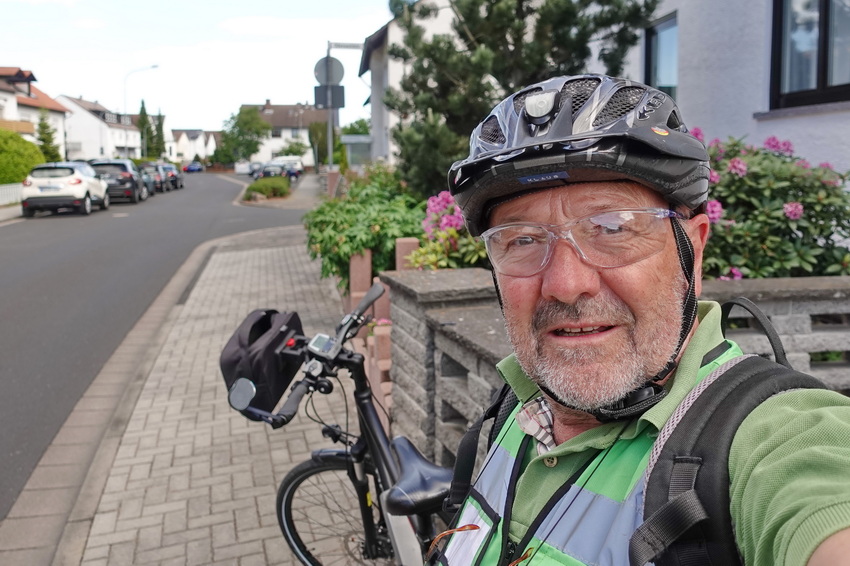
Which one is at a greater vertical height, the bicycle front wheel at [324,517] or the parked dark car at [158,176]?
the parked dark car at [158,176]

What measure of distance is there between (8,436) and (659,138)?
5.74 m

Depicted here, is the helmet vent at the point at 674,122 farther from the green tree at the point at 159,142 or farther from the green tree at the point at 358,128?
the green tree at the point at 159,142

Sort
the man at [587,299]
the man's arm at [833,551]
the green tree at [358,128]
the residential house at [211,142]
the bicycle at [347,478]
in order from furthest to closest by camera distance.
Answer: the residential house at [211,142] → the green tree at [358,128] → the bicycle at [347,478] → the man at [587,299] → the man's arm at [833,551]

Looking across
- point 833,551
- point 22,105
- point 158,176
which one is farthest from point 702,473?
point 22,105

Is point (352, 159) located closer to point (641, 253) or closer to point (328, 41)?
point (328, 41)

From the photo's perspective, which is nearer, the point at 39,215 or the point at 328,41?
the point at 328,41

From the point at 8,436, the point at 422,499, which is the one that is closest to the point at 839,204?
the point at 422,499

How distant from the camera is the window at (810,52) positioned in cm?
646

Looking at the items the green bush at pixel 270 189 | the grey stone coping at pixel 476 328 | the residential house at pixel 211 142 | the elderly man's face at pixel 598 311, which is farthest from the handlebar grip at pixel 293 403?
the residential house at pixel 211 142

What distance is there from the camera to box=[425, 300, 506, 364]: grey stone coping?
2.92 meters

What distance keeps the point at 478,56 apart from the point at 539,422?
245 inches

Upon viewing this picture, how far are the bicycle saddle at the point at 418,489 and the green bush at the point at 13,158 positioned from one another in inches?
1317

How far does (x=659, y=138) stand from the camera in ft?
4.71

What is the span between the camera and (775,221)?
4.65m
